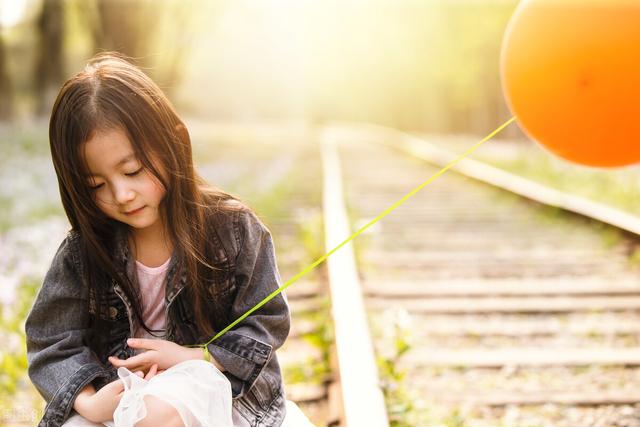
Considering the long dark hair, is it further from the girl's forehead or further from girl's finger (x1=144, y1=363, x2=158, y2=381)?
girl's finger (x1=144, y1=363, x2=158, y2=381)

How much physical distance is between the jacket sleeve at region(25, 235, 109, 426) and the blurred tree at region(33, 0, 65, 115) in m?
15.4

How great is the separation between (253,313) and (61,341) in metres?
0.52

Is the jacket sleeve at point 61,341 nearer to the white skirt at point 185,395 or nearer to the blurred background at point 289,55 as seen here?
the white skirt at point 185,395

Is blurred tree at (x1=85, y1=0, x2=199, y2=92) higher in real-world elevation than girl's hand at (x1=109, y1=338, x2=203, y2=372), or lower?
higher

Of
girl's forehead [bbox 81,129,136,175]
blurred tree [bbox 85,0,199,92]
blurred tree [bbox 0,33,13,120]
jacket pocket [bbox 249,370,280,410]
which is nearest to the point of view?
girl's forehead [bbox 81,129,136,175]

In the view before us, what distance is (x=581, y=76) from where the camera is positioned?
2006 mm

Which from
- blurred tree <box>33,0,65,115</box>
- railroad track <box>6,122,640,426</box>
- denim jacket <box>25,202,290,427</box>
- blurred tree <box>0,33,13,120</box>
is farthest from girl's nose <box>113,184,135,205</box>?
blurred tree <box>0,33,13,120</box>

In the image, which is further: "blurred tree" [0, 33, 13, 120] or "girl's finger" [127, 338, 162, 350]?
"blurred tree" [0, 33, 13, 120]

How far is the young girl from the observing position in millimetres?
1938

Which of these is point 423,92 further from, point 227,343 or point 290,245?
point 227,343

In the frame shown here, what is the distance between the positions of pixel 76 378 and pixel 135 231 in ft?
1.45

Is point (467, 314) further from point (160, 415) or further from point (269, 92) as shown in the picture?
point (269, 92)

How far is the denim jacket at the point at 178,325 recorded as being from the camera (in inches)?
79.2

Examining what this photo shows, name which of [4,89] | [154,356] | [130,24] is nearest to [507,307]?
[154,356]
